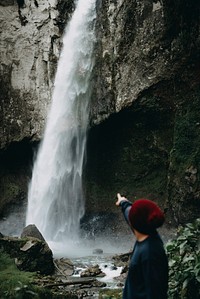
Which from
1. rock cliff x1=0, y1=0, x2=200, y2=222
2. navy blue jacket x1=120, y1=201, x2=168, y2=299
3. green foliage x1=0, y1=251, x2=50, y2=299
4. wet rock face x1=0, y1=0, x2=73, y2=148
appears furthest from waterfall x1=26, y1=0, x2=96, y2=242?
navy blue jacket x1=120, y1=201, x2=168, y2=299

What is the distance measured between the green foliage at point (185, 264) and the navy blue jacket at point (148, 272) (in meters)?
1.73

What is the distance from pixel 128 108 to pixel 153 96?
3.43 feet

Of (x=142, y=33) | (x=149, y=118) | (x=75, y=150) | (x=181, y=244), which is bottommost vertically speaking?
(x=181, y=244)

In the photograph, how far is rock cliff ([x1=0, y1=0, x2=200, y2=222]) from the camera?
16.0m

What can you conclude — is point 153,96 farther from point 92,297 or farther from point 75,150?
point 92,297

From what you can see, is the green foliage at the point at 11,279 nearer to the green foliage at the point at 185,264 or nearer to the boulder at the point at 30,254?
the boulder at the point at 30,254

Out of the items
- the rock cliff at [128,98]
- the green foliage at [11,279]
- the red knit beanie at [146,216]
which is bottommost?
the green foliage at [11,279]

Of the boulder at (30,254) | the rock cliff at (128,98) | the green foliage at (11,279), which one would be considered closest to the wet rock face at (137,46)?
the rock cliff at (128,98)

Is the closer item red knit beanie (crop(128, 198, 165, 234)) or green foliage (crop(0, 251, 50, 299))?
red knit beanie (crop(128, 198, 165, 234))

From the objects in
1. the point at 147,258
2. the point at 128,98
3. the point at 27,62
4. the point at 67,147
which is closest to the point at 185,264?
the point at 147,258

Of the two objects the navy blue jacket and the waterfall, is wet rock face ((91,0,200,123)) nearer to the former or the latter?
the waterfall

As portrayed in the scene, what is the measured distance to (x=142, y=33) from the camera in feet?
55.9

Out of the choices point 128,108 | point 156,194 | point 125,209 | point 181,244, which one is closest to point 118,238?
point 156,194

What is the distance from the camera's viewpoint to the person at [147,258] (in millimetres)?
3115
